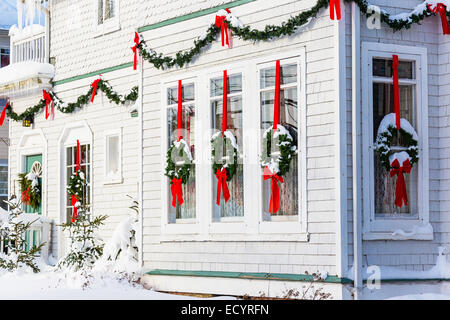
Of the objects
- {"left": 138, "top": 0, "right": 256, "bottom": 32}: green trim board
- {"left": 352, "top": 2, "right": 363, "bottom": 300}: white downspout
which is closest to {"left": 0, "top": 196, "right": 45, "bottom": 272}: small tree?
{"left": 138, "top": 0, "right": 256, "bottom": 32}: green trim board

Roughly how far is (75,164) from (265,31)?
6.73 meters

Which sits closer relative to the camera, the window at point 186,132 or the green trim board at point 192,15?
the green trim board at point 192,15

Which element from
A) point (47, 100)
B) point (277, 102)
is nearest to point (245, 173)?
point (277, 102)

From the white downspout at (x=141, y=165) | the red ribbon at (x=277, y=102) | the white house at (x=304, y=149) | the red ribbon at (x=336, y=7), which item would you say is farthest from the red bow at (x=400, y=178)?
the white downspout at (x=141, y=165)

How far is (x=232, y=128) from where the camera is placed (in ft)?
36.2

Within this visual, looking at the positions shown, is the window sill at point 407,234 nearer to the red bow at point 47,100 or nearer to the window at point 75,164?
the window at point 75,164

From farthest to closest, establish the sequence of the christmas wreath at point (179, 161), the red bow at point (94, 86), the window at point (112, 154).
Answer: the red bow at point (94, 86), the window at point (112, 154), the christmas wreath at point (179, 161)

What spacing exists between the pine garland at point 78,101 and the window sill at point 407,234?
6.03 meters

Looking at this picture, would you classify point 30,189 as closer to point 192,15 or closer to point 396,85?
point 192,15

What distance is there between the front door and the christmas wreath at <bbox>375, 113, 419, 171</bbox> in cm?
880

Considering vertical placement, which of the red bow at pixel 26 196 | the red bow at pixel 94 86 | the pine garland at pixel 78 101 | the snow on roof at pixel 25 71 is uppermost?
the snow on roof at pixel 25 71

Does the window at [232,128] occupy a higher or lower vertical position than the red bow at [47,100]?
lower

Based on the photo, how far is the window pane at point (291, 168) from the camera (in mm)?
10164

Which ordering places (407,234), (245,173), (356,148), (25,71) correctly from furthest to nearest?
(25,71) → (245,173) → (407,234) → (356,148)
